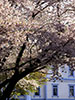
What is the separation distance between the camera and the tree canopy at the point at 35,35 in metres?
15.4

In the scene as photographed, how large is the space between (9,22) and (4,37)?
30.3 inches

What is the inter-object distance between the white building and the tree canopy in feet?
114

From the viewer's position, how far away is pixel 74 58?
19.1 metres

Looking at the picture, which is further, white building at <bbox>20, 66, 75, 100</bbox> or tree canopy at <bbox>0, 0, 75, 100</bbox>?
white building at <bbox>20, 66, 75, 100</bbox>

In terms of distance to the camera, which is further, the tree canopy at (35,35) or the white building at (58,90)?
the white building at (58,90)

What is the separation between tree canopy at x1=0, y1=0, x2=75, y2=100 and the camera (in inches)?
607

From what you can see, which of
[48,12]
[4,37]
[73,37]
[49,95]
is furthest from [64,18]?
[49,95]

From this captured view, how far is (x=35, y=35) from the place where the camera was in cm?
1738

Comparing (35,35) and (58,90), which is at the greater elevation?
(58,90)

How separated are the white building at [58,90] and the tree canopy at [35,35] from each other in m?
34.6

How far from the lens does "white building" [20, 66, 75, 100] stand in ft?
183

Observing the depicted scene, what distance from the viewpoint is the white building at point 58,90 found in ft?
183

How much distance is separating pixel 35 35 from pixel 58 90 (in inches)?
1580

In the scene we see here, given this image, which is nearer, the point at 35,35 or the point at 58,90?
the point at 35,35
